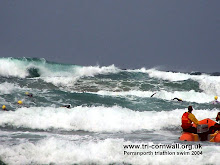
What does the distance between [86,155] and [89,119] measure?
5.29 meters

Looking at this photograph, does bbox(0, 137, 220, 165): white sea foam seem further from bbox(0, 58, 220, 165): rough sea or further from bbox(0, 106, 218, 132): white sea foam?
bbox(0, 106, 218, 132): white sea foam

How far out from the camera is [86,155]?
8.38 m

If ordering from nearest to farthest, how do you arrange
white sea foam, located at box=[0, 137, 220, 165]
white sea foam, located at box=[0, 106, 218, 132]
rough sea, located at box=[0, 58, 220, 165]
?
white sea foam, located at box=[0, 137, 220, 165] < rough sea, located at box=[0, 58, 220, 165] < white sea foam, located at box=[0, 106, 218, 132]

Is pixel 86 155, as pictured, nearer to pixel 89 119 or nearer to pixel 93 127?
pixel 93 127

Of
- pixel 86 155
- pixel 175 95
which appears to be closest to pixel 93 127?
pixel 86 155

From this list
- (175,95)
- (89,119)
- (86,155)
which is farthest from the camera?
(175,95)

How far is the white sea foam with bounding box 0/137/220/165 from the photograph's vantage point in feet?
26.5

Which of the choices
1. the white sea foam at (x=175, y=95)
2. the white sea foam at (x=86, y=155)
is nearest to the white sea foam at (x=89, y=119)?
the white sea foam at (x=86, y=155)

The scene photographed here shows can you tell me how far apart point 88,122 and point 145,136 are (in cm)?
276

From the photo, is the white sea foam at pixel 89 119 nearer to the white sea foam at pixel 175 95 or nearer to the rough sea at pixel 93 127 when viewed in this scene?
the rough sea at pixel 93 127

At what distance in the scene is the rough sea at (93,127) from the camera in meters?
8.25

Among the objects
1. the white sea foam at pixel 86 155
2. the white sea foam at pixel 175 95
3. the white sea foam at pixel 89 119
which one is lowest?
the white sea foam at pixel 86 155

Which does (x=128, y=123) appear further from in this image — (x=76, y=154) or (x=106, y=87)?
(x=106, y=87)

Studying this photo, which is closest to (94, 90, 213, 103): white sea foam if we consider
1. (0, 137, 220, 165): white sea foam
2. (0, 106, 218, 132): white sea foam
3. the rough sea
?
the rough sea
